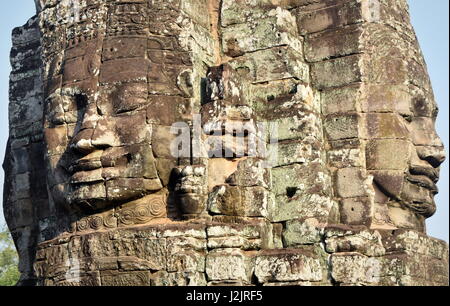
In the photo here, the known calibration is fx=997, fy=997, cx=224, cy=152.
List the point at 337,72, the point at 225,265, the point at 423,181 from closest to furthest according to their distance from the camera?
the point at 225,265
the point at 423,181
the point at 337,72

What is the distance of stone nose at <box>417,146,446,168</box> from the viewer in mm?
14980

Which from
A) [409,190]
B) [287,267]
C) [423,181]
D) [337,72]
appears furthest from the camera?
[337,72]

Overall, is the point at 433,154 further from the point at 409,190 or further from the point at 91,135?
the point at 91,135

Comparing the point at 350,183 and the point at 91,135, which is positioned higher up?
the point at 91,135

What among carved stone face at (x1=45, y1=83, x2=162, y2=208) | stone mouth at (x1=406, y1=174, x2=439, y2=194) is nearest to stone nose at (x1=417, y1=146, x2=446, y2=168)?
stone mouth at (x1=406, y1=174, x2=439, y2=194)

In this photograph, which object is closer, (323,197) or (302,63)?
(323,197)

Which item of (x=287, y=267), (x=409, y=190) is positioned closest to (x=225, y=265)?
(x=287, y=267)

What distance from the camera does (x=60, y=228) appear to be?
14797 mm

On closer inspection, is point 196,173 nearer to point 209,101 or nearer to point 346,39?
point 209,101

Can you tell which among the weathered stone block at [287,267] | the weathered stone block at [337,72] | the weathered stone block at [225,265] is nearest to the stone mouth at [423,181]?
the weathered stone block at [337,72]

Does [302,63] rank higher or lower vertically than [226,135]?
higher

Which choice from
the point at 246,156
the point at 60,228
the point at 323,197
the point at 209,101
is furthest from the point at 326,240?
the point at 60,228

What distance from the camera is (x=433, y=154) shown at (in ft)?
49.3
